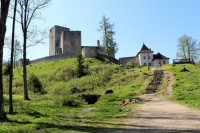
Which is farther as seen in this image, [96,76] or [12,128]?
[96,76]

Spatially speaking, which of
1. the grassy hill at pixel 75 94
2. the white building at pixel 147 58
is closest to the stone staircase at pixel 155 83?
the grassy hill at pixel 75 94

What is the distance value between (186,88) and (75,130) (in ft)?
77.2

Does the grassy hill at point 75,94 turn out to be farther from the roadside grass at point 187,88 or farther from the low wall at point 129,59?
the low wall at point 129,59

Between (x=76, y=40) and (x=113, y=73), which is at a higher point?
(x=76, y=40)

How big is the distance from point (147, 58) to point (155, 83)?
1766 inches

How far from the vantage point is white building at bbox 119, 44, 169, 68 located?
268ft

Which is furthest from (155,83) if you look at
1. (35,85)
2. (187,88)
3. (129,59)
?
(129,59)

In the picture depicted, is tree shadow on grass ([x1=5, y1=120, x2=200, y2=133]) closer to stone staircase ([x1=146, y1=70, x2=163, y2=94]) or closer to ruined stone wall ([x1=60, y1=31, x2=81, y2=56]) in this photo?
stone staircase ([x1=146, y1=70, x2=163, y2=94])

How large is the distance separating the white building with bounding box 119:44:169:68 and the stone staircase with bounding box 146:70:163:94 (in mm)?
32818

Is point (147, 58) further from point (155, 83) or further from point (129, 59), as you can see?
point (155, 83)

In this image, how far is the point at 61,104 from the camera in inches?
1023

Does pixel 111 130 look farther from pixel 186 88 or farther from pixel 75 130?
pixel 186 88

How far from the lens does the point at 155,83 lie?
4069 centimetres

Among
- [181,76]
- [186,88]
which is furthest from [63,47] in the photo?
[186,88]
